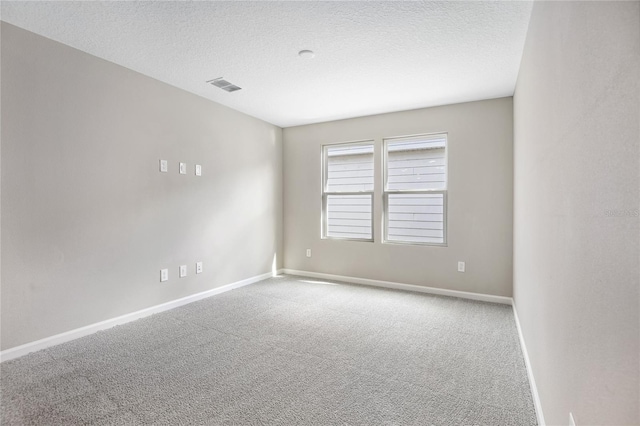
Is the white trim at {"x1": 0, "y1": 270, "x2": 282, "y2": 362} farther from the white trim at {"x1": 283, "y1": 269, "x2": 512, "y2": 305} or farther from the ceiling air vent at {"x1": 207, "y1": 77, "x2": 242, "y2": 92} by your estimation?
the ceiling air vent at {"x1": 207, "y1": 77, "x2": 242, "y2": 92}

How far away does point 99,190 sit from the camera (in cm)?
286

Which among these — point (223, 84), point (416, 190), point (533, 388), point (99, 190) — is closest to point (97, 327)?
point (99, 190)

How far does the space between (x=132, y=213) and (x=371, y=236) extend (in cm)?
303

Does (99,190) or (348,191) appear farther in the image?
(348,191)

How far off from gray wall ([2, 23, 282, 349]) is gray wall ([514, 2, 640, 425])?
3.35m

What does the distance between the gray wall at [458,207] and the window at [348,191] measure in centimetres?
12

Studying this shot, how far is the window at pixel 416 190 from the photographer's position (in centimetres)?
416

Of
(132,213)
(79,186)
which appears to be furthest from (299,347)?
(79,186)

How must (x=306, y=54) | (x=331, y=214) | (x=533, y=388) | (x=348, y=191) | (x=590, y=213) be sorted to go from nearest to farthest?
(x=590, y=213)
(x=533, y=388)
(x=306, y=54)
(x=348, y=191)
(x=331, y=214)

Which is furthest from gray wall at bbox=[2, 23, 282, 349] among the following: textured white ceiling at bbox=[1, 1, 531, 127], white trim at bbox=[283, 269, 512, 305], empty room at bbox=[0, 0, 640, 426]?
white trim at bbox=[283, 269, 512, 305]

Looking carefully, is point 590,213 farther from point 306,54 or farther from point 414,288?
point 414,288

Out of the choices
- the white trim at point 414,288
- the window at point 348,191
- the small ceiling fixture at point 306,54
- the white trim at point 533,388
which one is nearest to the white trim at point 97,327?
the white trim at point 414,288

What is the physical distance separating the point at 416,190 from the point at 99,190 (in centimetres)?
361

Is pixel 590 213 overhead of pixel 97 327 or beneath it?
overhead
